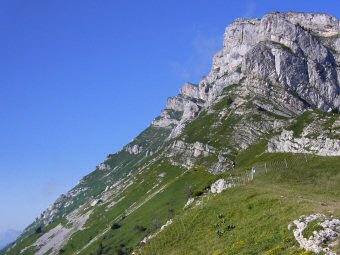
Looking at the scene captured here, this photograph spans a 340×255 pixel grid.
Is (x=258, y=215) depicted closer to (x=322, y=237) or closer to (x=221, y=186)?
(x=322, y=237)

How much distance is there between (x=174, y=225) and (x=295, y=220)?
178 ft

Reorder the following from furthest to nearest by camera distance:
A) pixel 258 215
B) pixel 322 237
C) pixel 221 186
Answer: pixel 221 186
pixel 258 215
pixel 322 237

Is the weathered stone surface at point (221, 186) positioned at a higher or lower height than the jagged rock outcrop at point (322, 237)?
higher

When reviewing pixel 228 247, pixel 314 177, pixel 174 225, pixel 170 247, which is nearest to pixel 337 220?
pixel 228 247

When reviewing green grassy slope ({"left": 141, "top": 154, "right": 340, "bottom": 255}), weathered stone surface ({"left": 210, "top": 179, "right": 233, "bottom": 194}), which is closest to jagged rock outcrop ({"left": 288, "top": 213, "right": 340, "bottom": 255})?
green grassy slope ({"left": 141, "top": 154, "right": 340, "bottom": 255})

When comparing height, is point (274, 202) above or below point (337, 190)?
above

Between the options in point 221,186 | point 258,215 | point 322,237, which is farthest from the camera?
point 221,186

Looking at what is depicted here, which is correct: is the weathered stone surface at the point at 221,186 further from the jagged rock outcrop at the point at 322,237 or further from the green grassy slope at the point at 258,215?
the jagged rock outcrop at the point at 322,237

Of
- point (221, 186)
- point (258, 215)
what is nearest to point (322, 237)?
point (258, 215)

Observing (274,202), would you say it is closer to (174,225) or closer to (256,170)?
(174,225)

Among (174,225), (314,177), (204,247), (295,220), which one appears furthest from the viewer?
(314,177)

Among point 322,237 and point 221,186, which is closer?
point 322,237

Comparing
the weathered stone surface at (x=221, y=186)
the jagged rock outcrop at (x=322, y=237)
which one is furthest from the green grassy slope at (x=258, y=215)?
the weathered stone surface at (x=221, y=186)

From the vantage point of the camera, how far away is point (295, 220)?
193 ft
